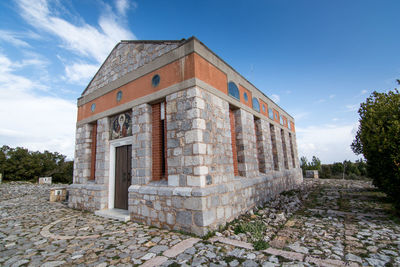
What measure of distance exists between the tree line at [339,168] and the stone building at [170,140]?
1262cm

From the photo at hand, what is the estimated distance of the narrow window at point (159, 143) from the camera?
210 inches

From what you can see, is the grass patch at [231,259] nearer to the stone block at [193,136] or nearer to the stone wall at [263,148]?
the stone block at [193,136]

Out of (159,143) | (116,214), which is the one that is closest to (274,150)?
(159,143)

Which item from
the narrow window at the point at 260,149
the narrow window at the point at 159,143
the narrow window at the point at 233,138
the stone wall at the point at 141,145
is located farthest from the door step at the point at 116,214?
the narrow window at the point at 260,149

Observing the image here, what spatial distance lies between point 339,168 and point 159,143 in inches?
758

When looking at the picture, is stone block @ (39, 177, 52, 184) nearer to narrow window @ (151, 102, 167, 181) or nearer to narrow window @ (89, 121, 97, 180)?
narrow window @ (89, 121, 97, 180)

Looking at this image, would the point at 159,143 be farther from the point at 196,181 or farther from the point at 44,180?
the point at 44,180

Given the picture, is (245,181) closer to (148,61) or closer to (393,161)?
(393,161)

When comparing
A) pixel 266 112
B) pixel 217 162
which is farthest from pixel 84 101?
pixel 266 112

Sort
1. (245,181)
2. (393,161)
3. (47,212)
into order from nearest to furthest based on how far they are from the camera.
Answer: (393,161)
(245,181)
(47,212)

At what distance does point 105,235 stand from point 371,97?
9.51 m

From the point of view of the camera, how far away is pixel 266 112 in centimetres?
929

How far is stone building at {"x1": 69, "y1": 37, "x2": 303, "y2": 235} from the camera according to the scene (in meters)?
4.43

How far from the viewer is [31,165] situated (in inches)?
757
